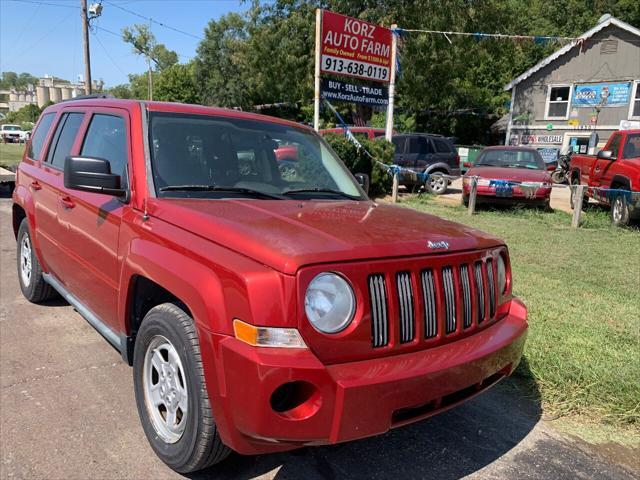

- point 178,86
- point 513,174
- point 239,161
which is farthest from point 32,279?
point 178,86

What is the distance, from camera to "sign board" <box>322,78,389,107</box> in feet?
42.4

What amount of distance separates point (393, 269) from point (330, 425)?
692 millimetres

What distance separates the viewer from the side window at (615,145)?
10271mm

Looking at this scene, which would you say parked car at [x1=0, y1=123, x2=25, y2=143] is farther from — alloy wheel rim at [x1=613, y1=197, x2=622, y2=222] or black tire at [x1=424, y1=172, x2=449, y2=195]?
alloy wheel rim at [x1=613, y1=197, x2=622, y2=222]

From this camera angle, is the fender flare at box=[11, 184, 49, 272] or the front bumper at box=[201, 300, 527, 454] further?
the fender flare at box=[11, 184, 49, 272]

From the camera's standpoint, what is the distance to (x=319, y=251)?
2.12 metres

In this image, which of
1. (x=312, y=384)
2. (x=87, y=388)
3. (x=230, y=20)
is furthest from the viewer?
(x=230, y=20)

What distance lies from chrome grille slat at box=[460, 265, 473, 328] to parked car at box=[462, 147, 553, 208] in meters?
9.26

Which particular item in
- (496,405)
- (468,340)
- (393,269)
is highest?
(393,269)

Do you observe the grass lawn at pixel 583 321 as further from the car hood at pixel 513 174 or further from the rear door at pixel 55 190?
the rear door at pixel 55 190

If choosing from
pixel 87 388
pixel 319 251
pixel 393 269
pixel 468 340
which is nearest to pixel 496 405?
pixel 468 340

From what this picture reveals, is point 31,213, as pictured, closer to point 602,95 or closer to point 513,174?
point 513,174

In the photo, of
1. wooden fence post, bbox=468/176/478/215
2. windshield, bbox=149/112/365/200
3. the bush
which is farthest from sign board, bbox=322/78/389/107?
windshield, bbox=149/112/365/200

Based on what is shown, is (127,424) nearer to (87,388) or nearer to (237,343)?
(87,388)
